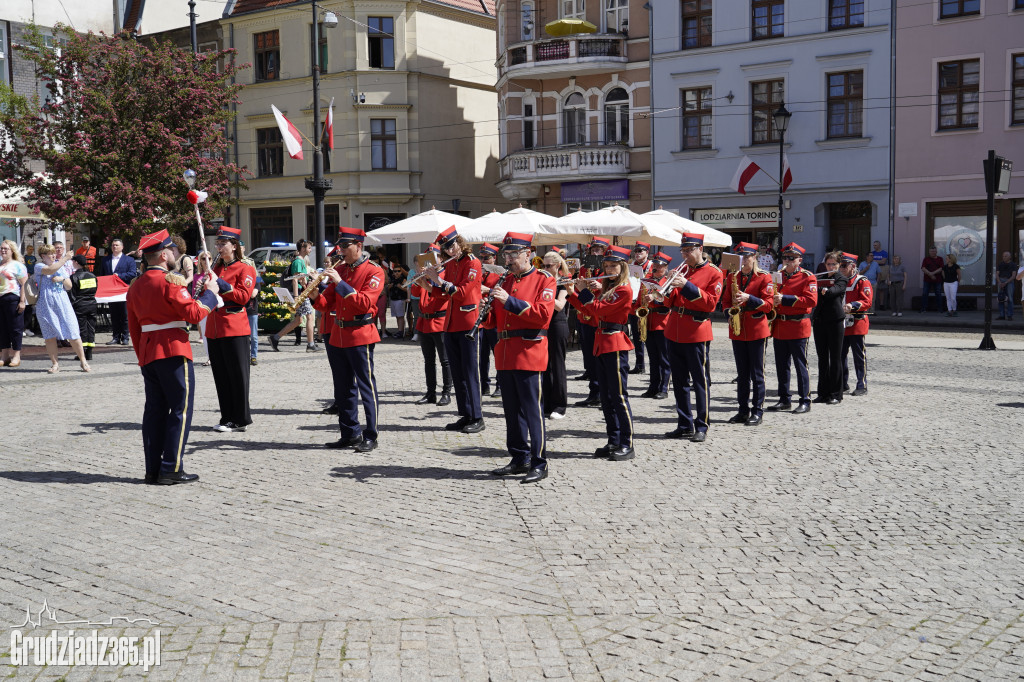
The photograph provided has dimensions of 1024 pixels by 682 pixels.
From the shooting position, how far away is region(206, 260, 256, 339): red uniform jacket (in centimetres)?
1007

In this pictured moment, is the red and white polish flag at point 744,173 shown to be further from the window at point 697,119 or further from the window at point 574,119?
the window at point 574,119

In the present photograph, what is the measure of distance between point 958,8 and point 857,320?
18.7m

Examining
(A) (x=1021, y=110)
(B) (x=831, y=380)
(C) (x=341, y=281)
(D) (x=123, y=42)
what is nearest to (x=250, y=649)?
(C) (x=341, y=281)

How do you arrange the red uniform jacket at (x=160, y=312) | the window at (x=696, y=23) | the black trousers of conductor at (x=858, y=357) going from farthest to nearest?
the window at (x=696, y=23) < the black trousers of conductor at (x=858, y=357) < the red uniform jacket at (x=160, y=312)

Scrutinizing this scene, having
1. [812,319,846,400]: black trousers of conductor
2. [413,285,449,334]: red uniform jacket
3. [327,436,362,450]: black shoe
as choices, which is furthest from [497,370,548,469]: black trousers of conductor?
[812,319,846,400]: black trousers of conductor

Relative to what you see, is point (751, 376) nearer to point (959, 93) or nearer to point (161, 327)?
point (161, 327)

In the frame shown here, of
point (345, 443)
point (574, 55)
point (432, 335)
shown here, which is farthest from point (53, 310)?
point (574, 55)

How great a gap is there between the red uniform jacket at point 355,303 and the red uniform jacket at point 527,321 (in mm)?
1523

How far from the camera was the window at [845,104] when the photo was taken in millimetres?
28844

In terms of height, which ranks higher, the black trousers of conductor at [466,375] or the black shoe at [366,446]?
the black trousers of conductor at [466,375]

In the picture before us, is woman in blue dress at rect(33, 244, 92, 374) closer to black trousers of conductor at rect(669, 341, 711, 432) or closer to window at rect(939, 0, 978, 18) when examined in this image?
black trousers of conductor at rect(669, 341, 711, 432)

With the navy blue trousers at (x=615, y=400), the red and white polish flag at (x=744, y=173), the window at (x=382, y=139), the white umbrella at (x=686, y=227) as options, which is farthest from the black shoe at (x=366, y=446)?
the window at (x=382, y=139)

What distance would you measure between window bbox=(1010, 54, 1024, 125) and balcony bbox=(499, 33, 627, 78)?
11.9 m

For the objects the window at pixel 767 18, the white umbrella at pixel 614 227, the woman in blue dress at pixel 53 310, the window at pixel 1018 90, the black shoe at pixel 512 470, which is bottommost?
the black shoe at pixel 512 470
